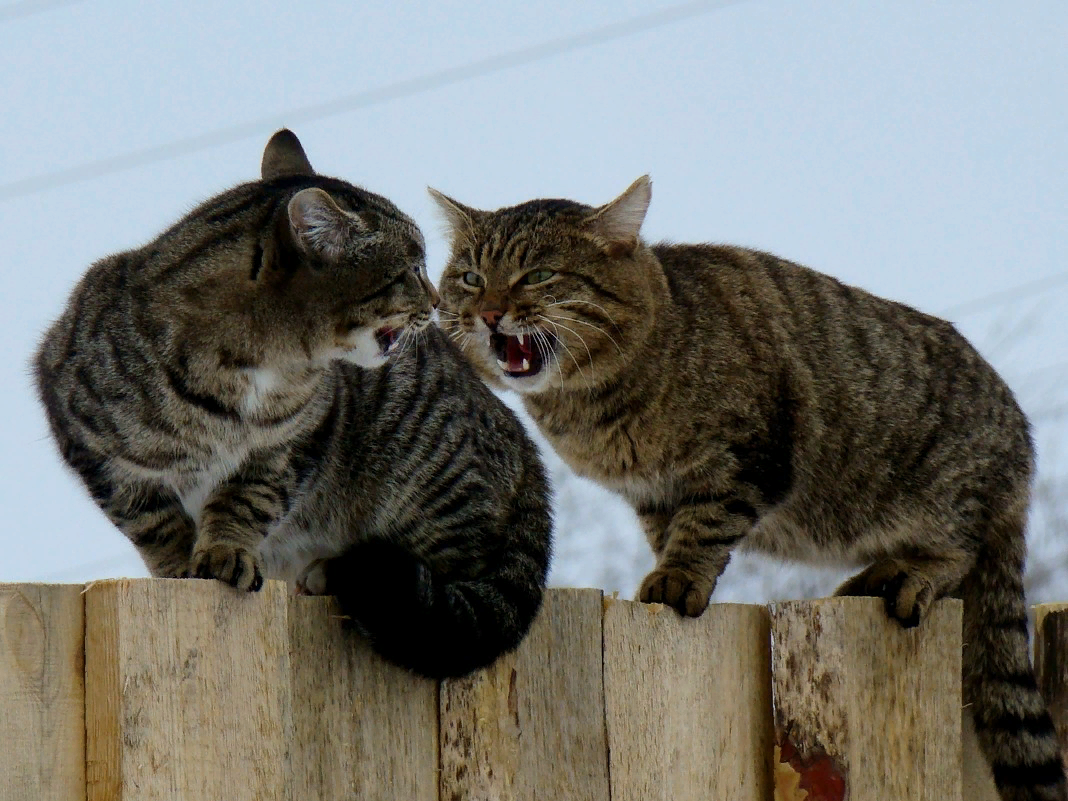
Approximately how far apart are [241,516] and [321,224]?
66 centimetres

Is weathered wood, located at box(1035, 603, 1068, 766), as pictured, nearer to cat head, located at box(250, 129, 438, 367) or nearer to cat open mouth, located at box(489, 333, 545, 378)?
cat open mouth, located at box(489, 333, 545, 378)

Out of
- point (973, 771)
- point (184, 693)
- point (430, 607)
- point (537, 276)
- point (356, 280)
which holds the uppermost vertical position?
point (537, 276)

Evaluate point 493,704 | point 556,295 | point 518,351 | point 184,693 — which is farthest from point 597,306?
point 184,693

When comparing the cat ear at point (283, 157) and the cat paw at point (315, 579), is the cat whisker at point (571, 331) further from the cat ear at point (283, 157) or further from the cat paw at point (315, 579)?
the cat paw at point (315, 579)

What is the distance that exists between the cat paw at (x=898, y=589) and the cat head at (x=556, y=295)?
0.86 m

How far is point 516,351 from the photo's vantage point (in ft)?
11.6

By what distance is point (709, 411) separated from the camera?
136 inches

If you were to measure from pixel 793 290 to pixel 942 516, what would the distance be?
0.78 meters

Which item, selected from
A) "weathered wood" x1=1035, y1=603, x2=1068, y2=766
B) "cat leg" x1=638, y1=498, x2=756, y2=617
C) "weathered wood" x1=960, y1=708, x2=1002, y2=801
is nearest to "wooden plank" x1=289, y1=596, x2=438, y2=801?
"cat leg" x1=638, y1=498, x2=756, y2=617

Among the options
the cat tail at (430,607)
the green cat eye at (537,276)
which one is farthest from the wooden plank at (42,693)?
the green cat eye at (537,276)

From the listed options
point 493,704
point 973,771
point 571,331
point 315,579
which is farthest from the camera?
point 571,331

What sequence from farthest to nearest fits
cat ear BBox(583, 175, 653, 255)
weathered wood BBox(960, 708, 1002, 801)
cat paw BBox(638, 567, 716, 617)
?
cat ear BBox(583, 175, 653, 255) → weathered wood BBox(960, 708, 1002, 801) → cat paw BBox(638, 567, 716, 617)

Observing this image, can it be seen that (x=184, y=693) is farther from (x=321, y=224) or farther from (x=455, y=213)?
(x=455, y=213)

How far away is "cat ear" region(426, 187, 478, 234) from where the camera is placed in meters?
3.79
